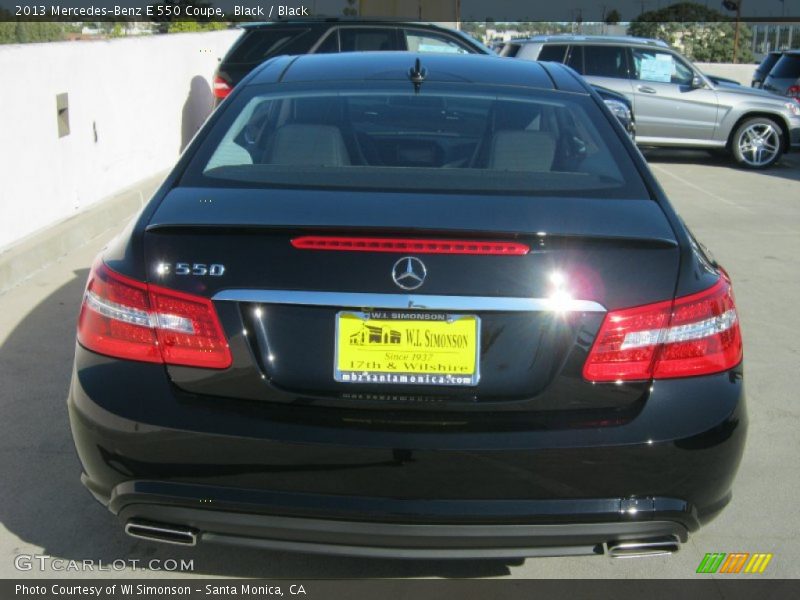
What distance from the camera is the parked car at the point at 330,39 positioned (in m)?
12.3

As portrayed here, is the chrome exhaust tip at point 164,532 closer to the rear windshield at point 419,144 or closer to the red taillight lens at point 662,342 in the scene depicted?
the rear windshield at point 419,144

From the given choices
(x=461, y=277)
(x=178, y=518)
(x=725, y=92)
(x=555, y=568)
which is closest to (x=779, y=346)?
(x=555, y=568)

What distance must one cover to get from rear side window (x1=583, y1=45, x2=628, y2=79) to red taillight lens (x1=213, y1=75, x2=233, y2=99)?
5774mm

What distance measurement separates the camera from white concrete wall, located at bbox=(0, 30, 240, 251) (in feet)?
23.7

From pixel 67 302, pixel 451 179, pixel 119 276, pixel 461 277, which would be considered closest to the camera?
pixel 461 277

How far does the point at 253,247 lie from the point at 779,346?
13.4 feet

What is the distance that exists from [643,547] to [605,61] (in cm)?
1308

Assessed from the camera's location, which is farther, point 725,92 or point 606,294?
point 725,92

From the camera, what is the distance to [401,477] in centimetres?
280

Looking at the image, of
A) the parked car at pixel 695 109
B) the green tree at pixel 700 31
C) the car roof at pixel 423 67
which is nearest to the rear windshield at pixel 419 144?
the car roof at pixel 423 67

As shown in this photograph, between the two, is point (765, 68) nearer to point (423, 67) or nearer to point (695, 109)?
point (695, 109)

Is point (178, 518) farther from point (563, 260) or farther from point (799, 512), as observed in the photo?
point (799, 512)

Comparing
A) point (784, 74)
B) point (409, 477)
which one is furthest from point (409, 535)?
point (784, 74)

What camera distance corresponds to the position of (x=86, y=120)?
8.78 meters
